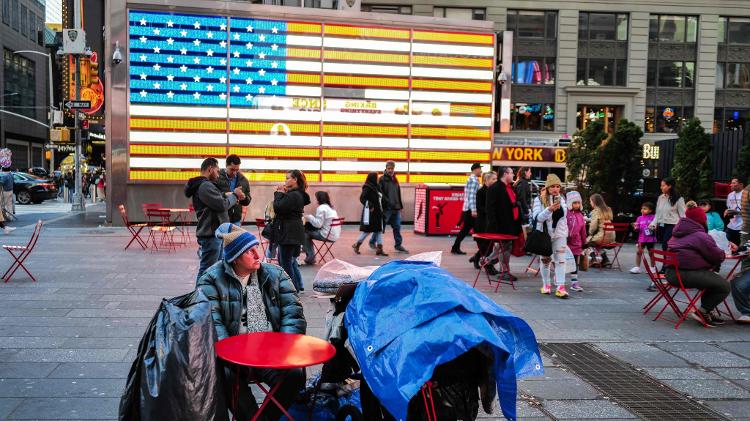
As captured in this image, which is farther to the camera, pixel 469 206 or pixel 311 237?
pixel 469 206

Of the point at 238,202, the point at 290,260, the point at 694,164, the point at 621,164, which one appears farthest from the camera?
the point at 694,164

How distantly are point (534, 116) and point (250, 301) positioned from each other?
122ft

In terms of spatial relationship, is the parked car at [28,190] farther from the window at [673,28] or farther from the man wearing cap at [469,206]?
the window at [673,28]

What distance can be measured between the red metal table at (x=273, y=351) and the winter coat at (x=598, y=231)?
9541 millimetres

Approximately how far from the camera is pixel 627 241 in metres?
18.0

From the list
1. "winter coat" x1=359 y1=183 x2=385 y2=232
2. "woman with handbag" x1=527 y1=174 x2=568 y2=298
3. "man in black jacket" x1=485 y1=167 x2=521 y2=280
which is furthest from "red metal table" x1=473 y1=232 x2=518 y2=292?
"winter coat" x1=359 y1=183 x2=385 y2=232

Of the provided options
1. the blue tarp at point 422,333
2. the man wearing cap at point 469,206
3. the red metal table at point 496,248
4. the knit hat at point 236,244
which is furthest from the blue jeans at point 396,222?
the blue tarp at point 422,333

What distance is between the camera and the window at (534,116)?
39.2 m

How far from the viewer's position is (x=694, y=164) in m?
19.0

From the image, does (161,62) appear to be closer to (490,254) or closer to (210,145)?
(210,145)

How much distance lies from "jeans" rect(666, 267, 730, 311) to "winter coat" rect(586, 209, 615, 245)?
4.17 m

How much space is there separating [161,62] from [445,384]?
16.6 meters

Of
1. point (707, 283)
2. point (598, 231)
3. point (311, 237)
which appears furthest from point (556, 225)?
point (311, 237)

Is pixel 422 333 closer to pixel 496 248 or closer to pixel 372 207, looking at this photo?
pixel 496 248
